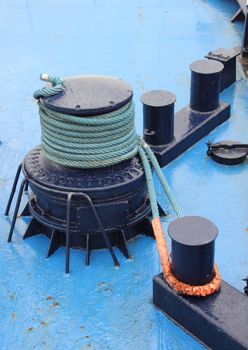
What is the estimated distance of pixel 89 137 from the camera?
8.93 ft

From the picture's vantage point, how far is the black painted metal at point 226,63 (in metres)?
4.50

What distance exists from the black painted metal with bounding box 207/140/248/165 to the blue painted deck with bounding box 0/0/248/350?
0.06 meters

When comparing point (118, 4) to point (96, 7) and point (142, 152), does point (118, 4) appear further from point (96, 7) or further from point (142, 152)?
point (142, 152)

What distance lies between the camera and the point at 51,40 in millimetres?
5809

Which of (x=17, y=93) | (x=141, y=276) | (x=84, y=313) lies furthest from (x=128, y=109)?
(x=17, y=93)

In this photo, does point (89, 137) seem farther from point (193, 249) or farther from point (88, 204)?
point (193, 249)

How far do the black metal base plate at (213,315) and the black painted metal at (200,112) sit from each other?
1.34 metres

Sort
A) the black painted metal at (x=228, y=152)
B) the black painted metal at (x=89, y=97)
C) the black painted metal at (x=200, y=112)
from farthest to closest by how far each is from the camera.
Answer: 1. the black painted metal at (x=200, y=112)
2. the black painted metal at (x=228, y=152)
3. the black painted metal at (x=89, y=97)

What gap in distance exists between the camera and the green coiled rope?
2.70 metres

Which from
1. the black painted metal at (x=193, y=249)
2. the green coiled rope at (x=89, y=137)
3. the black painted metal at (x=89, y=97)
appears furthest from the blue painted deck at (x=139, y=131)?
the black painted metal at (x=89, y=97)

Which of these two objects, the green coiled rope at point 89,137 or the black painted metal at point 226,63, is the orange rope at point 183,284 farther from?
the black painted metal at point 226,63

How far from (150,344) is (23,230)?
109 cm

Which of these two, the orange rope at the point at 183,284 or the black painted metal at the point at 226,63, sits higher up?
the black painted metal at the point at 226,63

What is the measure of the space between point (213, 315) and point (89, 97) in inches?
48.9
